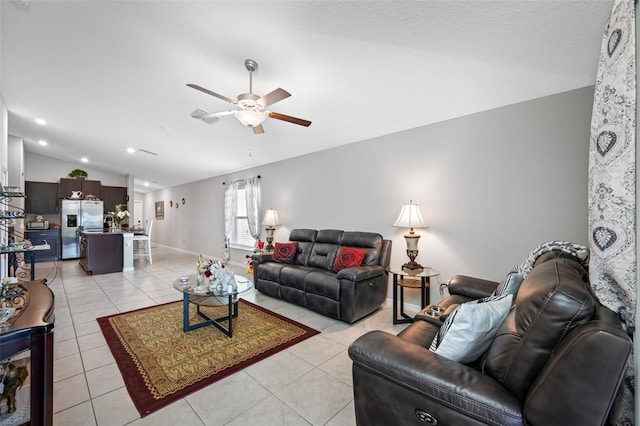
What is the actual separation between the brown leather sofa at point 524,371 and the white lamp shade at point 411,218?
1797 mm

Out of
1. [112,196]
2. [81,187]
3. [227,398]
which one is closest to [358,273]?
[227,398]

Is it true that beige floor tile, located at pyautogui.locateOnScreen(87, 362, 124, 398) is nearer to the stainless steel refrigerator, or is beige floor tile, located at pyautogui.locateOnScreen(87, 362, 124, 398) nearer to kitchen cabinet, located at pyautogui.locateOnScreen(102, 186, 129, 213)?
the stainless steel refrigerator

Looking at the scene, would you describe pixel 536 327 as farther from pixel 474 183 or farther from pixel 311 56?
pixel 311 56

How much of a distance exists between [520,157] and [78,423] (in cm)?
418

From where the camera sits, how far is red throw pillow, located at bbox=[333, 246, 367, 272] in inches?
137

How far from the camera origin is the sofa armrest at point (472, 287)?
2.36 m

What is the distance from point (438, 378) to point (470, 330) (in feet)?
0.97

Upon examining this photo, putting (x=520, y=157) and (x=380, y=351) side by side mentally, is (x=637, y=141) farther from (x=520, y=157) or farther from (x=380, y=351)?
(x=520, y=157)

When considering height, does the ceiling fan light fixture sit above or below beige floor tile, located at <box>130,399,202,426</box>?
above

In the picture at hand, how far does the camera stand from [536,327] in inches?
39.4

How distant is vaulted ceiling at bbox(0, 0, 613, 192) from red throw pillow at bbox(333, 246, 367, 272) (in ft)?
5.64

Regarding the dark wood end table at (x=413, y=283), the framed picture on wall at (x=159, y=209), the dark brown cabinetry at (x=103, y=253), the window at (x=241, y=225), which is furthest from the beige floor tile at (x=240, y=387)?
the framed picture on wall at (x=159, y=209)

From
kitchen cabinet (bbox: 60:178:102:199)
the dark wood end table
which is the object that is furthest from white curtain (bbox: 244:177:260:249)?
kitchen cabinet (bbox: 60:178:102:199)

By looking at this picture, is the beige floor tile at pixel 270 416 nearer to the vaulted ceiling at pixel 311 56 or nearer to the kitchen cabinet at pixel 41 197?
the vaulted ceiling at pixel 311 56
